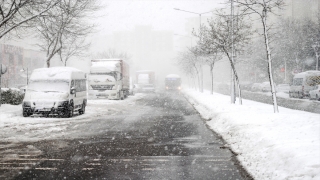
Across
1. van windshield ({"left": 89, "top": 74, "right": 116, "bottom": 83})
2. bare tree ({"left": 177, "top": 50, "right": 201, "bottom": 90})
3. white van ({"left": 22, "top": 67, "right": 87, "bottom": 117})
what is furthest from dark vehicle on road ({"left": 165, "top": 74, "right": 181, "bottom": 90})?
white van ({"left": 22, "top": 67, "right": 87, "bottom": 117})

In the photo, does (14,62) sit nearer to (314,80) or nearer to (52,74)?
(52,74)

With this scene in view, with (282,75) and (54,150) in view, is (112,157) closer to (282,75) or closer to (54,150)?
(54,150)

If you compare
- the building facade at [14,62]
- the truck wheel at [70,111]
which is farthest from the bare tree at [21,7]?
the building facade at [14,62]

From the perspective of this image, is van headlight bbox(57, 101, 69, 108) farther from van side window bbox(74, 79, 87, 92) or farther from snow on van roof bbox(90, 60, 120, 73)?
snow on van roof bbox(90, 60, 120, 73)

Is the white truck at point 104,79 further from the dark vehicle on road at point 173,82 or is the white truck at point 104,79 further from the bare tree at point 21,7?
the dark vehicle on road at point 173,82

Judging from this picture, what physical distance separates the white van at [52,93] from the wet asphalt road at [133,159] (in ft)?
16.3

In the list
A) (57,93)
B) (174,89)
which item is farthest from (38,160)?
(174,89)

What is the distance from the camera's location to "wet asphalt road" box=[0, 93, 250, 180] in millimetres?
6051

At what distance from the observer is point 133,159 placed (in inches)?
288

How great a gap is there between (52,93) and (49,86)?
587 mm

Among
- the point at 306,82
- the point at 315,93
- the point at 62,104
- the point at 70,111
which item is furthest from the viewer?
the point at 306,82

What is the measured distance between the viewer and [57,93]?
15594 millimetres

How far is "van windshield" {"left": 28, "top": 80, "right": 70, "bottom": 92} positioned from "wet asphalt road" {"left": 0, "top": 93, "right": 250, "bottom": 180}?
561cm

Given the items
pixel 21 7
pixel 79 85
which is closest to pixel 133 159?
pixel 79 85
